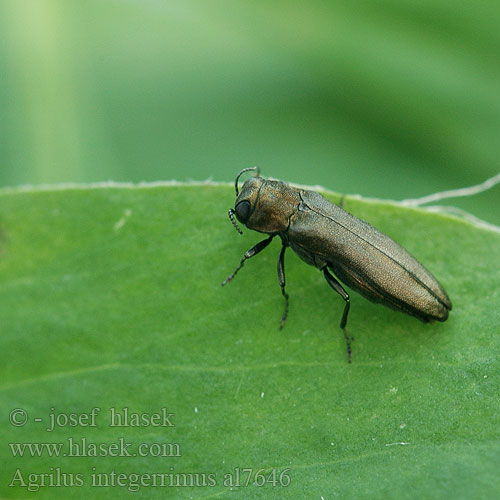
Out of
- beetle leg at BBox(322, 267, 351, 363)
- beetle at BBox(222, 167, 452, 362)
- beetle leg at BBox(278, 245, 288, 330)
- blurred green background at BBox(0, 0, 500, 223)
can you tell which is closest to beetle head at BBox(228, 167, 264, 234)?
beetle at BBox(222, 167, 452, 362)

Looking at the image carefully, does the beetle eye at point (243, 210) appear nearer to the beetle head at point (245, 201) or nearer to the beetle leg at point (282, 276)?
the beetle head at point (245, 201)

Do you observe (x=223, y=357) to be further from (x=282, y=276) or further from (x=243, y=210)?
(x=243, y=210)

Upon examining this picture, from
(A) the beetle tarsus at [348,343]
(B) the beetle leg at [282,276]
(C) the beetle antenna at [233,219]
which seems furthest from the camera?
(C) the beetle antenna at [233,219]

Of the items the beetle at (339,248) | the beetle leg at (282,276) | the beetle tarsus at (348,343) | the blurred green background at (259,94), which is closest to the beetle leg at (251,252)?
the beetle at (339,248)

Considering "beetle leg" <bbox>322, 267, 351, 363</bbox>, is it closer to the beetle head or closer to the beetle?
the beetle

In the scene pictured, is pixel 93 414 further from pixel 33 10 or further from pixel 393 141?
pixel 33 10

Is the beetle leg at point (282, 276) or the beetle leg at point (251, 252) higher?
the beetle leg at point (251, 252)

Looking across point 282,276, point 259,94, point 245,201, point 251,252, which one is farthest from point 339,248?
point 259,94
